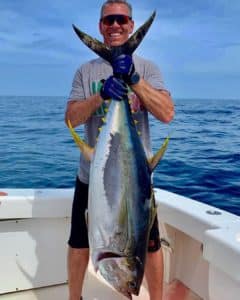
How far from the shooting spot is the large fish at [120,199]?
1481 mm

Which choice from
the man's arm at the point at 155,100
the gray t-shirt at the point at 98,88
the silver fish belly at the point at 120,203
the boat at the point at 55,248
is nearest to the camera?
the silver fish belly at the point at 120,203

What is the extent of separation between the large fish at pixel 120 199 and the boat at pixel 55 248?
2.80 feet

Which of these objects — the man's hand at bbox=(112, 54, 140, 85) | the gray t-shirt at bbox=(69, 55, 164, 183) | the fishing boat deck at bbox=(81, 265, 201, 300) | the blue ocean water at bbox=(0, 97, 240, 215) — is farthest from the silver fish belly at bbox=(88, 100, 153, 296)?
the blue ocean water at bbox=(0, 97, 240, 215)

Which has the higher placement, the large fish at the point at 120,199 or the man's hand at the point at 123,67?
the man's hand at the point at 123,67

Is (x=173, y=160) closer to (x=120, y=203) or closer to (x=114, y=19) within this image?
(x=114, y=19)

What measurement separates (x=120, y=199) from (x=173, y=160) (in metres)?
6.92

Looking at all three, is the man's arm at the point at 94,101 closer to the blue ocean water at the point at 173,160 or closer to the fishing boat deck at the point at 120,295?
the fishing boat deck at the point at 120,295

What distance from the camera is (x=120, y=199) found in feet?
Result: 4.92

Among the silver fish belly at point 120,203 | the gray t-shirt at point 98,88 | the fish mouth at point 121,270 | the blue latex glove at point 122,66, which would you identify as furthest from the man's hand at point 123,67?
the fish mouth at point 121,270

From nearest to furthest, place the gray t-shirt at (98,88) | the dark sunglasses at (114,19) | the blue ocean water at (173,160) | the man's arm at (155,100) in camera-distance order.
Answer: the man's arm at (155,100) < the dark sunglasses at (114,19) < the gray t-shirt at (98,88) < the blue ocean water at (173,160)

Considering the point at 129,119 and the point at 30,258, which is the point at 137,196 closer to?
the point at 129,119

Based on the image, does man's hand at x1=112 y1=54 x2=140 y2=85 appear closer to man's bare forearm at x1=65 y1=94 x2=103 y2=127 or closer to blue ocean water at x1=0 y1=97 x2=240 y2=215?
man's bare forearm at x1=65 y1=94 x2=103 y2=127

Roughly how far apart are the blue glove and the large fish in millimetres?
33

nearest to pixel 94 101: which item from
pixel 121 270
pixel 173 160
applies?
pixel 121 270
